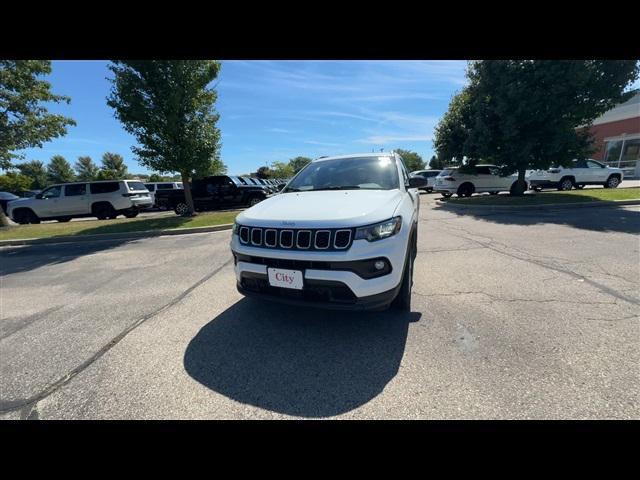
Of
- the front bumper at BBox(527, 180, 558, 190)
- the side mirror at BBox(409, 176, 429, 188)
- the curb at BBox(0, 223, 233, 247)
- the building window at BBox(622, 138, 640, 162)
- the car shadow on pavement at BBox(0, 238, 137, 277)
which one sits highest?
the building window at BBox(622, 138, 640, 162)

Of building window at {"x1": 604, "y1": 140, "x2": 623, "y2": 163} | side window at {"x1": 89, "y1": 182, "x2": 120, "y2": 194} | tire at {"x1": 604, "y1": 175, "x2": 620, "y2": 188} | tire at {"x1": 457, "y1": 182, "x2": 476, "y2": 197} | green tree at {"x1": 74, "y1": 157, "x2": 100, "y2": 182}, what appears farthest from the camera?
green tree at {"x1": 74, "y1": 157, "x2": 100, "y2": 182}

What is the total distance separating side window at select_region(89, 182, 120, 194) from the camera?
1301 cm

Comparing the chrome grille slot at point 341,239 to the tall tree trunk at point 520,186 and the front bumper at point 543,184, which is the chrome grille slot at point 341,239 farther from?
the front bumper at point 543,184

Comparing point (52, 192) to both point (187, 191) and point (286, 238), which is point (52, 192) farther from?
point (286, 238)

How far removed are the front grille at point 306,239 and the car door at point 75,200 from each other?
15.3 m

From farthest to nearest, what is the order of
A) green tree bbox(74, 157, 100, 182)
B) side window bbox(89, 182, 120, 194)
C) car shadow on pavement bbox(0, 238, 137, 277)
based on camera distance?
green tree bbox(74, 157, 100, 182) → side window bbox(89, 182, 120, 194) → car shadow on pavement bbox(0, 238, 137, 277)

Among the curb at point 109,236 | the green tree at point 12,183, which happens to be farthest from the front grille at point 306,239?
the green tree at point 12,183

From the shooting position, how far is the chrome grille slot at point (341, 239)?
225 centimetres

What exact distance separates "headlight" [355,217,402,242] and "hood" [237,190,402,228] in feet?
0.15

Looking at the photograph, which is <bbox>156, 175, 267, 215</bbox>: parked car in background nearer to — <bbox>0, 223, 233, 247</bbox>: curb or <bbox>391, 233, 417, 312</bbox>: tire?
<bbox>0, 223, 233, 247</bbox>: curb

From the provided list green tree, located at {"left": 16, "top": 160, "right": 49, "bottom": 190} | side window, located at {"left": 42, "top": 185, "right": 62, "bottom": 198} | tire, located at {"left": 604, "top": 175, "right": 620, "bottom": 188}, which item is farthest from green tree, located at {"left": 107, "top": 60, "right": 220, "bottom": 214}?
green tree, located at {"left": 16, "top": 160, "right": 49, "bottom": 190}

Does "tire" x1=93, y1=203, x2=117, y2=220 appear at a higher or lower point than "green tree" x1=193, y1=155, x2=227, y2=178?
lower
